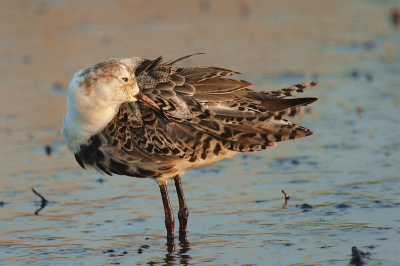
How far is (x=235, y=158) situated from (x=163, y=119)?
258 centimetres

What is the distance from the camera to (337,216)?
7.51 m

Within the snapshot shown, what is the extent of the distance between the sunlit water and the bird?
0.51 m

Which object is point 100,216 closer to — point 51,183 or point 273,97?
point 51,183

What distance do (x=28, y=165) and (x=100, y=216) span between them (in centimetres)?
196

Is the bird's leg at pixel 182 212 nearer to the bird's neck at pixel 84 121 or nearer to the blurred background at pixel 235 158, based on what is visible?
the blurred background at pixel 235 158

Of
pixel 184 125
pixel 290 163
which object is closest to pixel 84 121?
pixel 184 125

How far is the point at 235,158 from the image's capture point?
952 cm

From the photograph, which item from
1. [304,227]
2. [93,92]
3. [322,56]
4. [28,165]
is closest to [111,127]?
[93,92]

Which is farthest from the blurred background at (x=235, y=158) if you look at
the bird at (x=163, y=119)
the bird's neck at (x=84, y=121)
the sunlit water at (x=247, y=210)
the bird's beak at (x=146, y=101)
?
the bird's beak at (x=146, y=101)

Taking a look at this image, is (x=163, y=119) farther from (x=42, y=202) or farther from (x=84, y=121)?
(x=42, y=202)

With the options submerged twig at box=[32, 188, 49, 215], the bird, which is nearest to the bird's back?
the bird

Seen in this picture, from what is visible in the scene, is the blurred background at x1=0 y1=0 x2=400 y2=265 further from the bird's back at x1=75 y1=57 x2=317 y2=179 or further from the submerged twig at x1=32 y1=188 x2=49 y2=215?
the bird's back at x1=75 y1=57 x2=317 y2=179

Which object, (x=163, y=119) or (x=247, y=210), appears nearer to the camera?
(x=163, y=119)

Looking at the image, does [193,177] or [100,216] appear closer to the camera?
[100,216]
